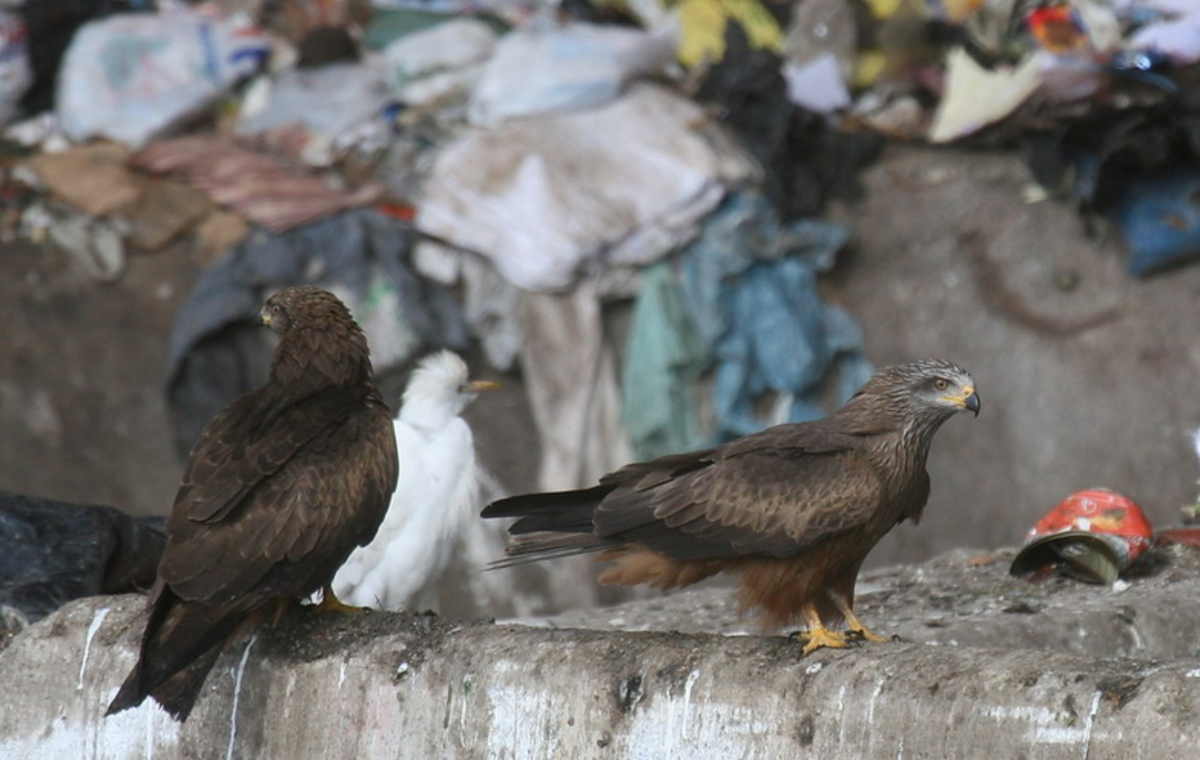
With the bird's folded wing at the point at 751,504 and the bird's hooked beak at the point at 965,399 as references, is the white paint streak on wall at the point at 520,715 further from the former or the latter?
the bird's hooked beak at the point at 965,399

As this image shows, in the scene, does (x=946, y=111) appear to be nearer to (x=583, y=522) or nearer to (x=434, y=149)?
(x=434, y=149)

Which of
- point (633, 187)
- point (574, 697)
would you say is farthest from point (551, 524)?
point (633, 187)

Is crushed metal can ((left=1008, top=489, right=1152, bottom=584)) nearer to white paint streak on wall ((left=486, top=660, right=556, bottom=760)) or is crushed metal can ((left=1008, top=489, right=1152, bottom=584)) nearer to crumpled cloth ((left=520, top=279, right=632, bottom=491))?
white paint streak on wall ((left=486, top=660, right=556, bottom=760))

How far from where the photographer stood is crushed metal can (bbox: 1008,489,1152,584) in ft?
18.5

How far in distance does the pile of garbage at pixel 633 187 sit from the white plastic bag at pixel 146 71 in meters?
0.05

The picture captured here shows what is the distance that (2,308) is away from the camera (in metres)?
9.15

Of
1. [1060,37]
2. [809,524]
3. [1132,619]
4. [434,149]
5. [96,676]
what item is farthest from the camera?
[434,149]

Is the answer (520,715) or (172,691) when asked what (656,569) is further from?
(172,691)

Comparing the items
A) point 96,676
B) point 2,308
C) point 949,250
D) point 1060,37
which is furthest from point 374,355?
point 96,676

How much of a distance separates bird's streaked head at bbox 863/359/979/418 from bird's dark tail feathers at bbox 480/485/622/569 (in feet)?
2.62

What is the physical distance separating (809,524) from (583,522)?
0.58 meters

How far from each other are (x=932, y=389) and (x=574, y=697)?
1.25 m

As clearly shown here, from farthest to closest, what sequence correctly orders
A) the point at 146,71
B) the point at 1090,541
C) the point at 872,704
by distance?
1. the point at 146,71
2. the point at 1090,541
3. the point at 872,704

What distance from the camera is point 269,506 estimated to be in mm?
4012
